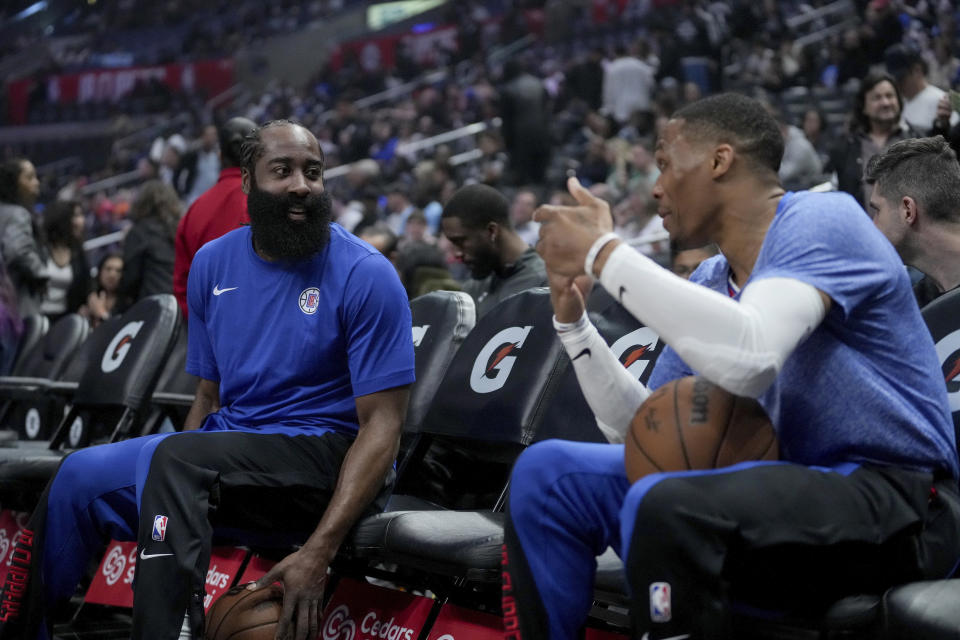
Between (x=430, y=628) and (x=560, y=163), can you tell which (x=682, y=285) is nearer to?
(x=430, y=628)

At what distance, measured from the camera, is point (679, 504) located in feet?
6.47

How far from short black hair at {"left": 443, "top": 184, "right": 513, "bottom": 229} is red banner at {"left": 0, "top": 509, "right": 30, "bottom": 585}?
2.22 metres

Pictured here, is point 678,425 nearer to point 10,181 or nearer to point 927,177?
point 927,177

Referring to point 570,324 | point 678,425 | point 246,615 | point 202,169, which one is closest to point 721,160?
point 570,324

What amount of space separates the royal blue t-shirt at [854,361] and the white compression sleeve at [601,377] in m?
0.38

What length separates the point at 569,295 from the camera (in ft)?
7.95

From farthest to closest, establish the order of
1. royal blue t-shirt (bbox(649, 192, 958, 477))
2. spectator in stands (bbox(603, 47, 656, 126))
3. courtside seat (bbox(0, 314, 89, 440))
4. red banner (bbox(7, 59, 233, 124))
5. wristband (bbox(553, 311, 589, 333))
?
red banner (bbox(7, 59, 233, 124)), spectator in stands (bbox(603, 47, 656, 126)), courtside seat (bbox(0, 314, 89, 440)), wristband (bbox(553, 311, 589, 333)), royal blue t-shirt (bbox(649, 192, 958, 477))

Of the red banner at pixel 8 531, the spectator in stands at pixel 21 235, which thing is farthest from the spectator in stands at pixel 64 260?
the red banner at pixel 8 531

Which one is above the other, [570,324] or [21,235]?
[570,324]

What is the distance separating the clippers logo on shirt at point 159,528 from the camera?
9.12 feet

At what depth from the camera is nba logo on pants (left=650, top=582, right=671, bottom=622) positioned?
6.47 ft

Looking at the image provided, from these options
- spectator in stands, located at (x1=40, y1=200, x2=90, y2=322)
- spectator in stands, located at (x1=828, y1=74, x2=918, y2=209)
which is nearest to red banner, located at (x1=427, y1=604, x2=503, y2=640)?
spectator in stands, located at (x1=828, y1=74, x2=918, y2=209)

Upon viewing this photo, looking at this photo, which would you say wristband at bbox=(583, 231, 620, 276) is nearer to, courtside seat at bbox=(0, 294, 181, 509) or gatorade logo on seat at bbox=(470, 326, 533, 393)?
gatorade logo on seat at bbox=(470, 326, 533, 393)

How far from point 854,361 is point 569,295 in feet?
1.94
